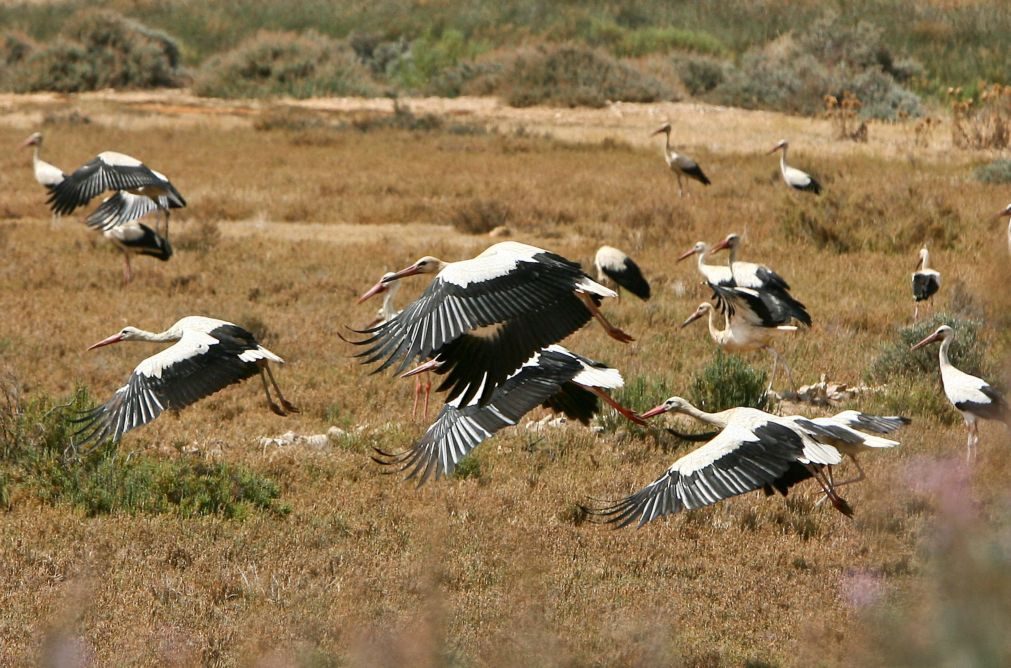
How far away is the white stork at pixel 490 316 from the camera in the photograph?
18.8 ft

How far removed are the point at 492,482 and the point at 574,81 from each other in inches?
1045

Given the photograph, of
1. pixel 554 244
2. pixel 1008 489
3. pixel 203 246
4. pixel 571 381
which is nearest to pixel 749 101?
pixel 554 244

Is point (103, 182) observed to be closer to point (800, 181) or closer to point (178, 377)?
point (178, 377)

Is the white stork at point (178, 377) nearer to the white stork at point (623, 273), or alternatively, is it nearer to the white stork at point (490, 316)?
the white stork at point (490, 316)

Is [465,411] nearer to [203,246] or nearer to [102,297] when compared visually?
[102,297]

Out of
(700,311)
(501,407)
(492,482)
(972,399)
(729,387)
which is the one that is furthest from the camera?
(700,311)

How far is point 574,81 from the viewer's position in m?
32.8

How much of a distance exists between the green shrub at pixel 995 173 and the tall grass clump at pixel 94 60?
2475cm

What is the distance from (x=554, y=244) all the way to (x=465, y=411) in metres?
8.37

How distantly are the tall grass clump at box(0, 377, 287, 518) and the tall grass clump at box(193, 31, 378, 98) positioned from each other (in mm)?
28165

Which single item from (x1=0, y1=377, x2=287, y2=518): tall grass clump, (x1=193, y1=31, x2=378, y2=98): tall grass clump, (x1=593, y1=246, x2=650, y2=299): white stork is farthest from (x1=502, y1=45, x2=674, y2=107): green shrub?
(x1=0, y1=377, x2=287, y2=518): tall grass clump

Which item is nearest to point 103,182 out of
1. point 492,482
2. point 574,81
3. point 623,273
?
point 623,273

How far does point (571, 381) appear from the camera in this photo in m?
6.94

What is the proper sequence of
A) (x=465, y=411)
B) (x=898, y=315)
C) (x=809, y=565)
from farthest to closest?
(x=898, y=315) < (x=465, y=411) < (x=809, y=565)
